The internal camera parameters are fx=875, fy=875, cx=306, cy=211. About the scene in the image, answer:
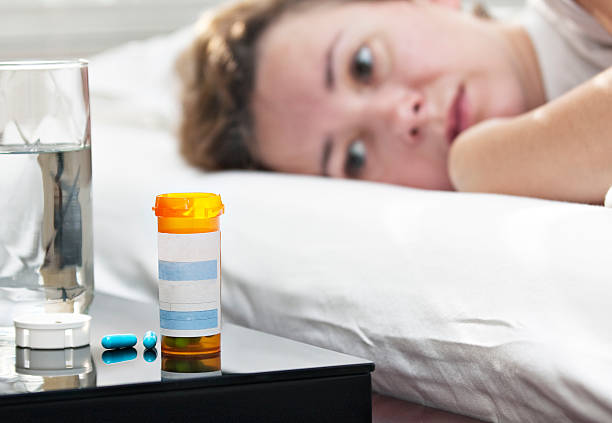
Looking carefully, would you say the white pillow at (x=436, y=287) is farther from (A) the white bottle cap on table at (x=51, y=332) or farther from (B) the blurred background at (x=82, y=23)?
(B) the blurred background at (x=82, y=23)

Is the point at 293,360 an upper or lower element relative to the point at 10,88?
lower

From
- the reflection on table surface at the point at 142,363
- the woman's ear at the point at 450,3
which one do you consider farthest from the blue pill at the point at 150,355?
the woman's ear at the point at 450,3

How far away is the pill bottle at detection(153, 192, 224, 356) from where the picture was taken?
668 millimetres

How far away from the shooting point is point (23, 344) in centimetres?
69

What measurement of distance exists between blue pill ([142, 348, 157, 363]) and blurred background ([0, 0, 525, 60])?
2.09 m

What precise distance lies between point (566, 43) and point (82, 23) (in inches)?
67.8

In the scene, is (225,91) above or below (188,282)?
above

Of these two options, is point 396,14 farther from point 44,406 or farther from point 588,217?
point 44,406

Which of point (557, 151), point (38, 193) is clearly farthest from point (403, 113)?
point (38, 193)

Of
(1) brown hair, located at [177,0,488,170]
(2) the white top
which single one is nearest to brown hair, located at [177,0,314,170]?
(1) brown hair, located at [177,0,488,170]

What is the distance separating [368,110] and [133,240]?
481 mm

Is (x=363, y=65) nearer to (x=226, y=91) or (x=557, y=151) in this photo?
(x=226, y=91)

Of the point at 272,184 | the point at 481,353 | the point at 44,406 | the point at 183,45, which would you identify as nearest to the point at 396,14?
the point at 272,184

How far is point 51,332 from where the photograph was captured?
2.22ft
